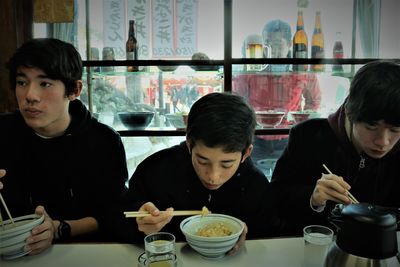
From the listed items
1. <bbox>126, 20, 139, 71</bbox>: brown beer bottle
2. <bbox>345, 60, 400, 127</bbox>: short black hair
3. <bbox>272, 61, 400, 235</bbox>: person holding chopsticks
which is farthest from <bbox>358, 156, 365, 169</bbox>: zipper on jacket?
<bbox>126, 20, 139, 71</bbox>: brown beer bottle

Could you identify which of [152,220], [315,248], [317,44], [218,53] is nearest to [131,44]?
[218,53]

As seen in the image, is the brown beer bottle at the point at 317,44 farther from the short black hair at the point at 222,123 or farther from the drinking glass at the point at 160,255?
the drinking glass at the point at 160,255

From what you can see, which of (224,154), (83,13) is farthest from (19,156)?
(83,13)

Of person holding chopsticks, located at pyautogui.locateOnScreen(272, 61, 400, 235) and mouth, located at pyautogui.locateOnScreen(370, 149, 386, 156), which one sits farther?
mouth, located at pyautogui.locateOnScreen(370, 149, 386, 156)

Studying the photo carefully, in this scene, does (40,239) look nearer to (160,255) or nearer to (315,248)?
(160,255)

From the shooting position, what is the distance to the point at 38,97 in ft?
4.99

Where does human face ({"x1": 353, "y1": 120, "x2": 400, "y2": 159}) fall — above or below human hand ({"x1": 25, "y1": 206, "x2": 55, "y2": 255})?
above

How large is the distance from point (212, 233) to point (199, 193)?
35 cm

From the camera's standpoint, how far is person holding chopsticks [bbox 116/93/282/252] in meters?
1.21

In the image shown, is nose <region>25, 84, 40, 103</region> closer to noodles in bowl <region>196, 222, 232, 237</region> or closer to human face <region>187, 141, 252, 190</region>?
human face <region>187, 141, 252, 190</region>

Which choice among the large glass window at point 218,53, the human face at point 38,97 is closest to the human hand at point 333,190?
the human face at point 38,97

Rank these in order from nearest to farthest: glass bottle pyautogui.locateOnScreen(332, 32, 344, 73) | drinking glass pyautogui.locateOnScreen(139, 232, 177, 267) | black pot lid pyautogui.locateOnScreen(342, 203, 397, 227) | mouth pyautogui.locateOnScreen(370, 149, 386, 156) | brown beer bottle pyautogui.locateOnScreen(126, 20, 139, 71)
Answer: black pot lid pyautogui.locateOnScreen(342, 203, 397, 227)
drinking glass pyautogui.locateOnScreen(139, 232, 177, 267)
mouth pyautogui.locateOnScreen(370, 149, 386, 156)
brown beer bottle pyautogui.locateOnScreen(126, 20, 139, 71)
glass bottle pyautogui.locateOnScreen(332, 32, 344, 73)

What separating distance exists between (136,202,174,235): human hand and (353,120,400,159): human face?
803 millimetres

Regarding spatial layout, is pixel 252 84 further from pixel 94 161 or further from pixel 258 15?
pixel 94 161
